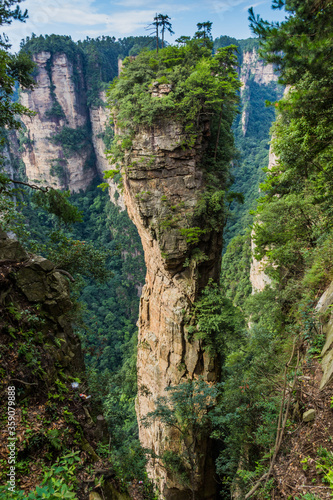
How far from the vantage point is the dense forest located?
3.80m

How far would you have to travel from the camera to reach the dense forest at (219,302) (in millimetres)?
3799

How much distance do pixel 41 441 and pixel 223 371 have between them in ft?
33.9

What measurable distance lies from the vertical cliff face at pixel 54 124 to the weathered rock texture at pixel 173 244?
3745cm

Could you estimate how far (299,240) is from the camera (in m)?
9.22

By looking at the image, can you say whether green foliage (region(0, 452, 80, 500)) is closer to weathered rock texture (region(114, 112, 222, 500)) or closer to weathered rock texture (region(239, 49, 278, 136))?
weathered rock texture (region(114, 112, 222, 500))

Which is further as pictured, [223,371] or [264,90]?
[264,90]

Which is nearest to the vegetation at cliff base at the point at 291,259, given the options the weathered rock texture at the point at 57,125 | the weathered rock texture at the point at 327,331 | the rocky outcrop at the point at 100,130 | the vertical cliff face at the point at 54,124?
the weathered rock texture at the point at 327,331

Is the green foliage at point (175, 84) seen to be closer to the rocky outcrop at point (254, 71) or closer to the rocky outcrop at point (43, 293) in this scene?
the rocky outcrop at point (43, 293)

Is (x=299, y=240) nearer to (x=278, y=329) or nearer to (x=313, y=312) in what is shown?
(x=278, y=329)

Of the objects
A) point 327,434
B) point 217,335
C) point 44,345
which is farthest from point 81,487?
point 217,335

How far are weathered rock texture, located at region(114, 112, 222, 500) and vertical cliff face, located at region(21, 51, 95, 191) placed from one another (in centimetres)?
3745

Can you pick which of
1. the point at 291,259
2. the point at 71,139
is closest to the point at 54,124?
the point at 71,139

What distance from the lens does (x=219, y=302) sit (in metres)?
11.8

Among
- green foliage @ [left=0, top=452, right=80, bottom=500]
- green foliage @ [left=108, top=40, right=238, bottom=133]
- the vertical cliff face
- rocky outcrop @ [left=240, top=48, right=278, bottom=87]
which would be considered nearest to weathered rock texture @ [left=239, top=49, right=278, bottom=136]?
rocky outcrop @ [left=240, top=48, right=278, bottom=87]
